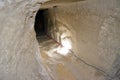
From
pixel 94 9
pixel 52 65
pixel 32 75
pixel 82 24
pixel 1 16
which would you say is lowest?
pixel 52 65

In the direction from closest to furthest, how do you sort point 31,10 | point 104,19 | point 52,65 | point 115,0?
1. point 31,10
2. point 115,0
3. point 104,19
4. point 52,65

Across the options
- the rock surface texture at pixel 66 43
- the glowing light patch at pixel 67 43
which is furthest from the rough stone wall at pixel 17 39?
the glowing light patch at pixel 67 43

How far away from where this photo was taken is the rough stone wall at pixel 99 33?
1.81 m

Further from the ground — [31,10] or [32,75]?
[31,10]

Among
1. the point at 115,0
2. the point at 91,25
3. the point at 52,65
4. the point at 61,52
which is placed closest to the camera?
the point at 115,0

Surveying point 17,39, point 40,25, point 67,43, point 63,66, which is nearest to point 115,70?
point 63,66

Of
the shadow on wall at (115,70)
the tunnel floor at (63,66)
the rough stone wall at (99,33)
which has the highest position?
the rough stone wall at (99,33)

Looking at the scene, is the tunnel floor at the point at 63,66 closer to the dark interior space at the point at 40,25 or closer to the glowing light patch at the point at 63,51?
the glowing light patch at the point at 63,51

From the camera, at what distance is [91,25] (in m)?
2.11

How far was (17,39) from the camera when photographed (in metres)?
1.05

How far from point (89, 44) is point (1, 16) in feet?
5.08

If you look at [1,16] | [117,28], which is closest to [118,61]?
[117,28]

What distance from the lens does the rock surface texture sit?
3.26 ft

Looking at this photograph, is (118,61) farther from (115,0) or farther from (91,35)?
(115,0)
